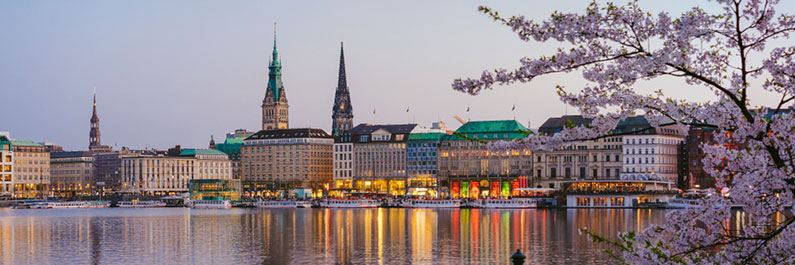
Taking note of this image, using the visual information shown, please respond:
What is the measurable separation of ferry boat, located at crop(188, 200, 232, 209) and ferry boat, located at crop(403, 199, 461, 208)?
1368 inches

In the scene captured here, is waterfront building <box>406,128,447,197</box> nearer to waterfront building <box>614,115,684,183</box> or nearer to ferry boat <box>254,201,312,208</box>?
ferry boat <box>254,201,312,208</box>

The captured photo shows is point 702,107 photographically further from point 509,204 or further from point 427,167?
point 427,167

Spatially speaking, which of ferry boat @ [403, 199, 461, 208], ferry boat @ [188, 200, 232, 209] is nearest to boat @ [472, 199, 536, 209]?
ferry boat @ [403, 199, 461, 208]

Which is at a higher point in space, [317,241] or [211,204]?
[317,241]

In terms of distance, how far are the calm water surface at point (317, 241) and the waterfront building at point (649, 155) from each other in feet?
129

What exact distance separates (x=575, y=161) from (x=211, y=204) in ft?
211

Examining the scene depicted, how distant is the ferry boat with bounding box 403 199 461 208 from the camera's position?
167 metres

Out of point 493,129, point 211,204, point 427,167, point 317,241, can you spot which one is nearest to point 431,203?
point 493,129

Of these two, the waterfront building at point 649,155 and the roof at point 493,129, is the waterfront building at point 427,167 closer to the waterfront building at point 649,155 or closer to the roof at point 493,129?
the roof at point 493,129

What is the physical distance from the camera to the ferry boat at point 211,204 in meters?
191

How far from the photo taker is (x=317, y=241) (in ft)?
287

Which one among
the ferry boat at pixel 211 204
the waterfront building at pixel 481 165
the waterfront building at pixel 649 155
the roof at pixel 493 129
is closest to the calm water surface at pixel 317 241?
the waterfront building at pixel 649 155

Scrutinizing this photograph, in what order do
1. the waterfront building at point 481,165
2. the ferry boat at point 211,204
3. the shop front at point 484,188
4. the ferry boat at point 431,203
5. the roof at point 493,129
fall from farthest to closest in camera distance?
the ferry boat at point 211,204
the shop front at point 484,188
the waterfront building at point 481,165
the roof at point 493,129
the ferry boat at point 431,203

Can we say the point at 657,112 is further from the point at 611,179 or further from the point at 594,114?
the point at 611,179
